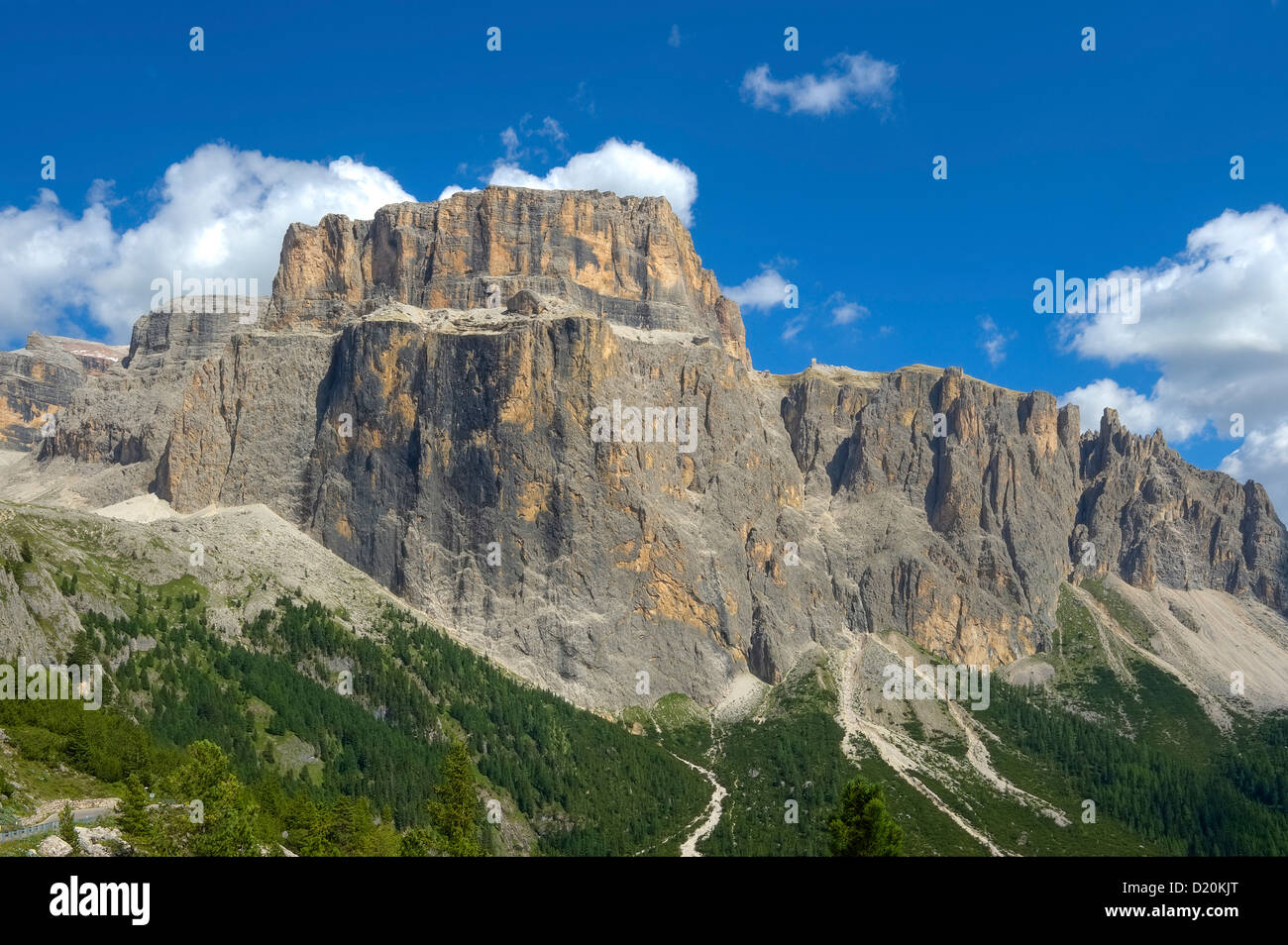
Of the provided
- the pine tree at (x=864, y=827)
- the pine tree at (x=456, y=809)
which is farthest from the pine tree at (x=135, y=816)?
the pine tree at (x=864, y=827)

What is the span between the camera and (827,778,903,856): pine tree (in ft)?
284

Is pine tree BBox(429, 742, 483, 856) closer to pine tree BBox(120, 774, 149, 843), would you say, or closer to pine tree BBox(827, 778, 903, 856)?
pine tree BBox(120, 774, 149, 843)

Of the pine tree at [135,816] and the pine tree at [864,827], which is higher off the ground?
the pine tree at [135,816]

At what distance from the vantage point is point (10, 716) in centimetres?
10650

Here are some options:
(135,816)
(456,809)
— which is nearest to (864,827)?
(456,809)

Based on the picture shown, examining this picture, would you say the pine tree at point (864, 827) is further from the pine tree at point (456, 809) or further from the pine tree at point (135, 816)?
the pine tree at point (135, 816)

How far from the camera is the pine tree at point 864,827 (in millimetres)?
86438
